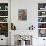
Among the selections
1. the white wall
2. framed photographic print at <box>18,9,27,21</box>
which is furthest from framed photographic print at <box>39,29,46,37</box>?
framed photographic print at <box>18,9,27,21</box>

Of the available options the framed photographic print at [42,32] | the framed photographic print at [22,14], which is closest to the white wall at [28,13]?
the framed photographic print at [22,14]

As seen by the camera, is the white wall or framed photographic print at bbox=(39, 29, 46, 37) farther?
framed photographic print at bbox=(39, 29, 46, 37)

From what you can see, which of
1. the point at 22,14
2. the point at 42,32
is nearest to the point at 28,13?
the point at 22,14

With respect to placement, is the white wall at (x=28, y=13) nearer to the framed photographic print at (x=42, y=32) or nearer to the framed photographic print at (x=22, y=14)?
the framed photographic print at (x=22, y=14)

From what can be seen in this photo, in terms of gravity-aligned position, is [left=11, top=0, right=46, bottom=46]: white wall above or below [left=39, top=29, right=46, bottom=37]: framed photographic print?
above

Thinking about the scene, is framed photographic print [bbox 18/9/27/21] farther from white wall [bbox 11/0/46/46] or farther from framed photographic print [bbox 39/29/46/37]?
framed photographic print [bbox 39/29/46/37]

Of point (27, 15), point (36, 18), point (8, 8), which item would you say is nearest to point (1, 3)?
point (8, 8)

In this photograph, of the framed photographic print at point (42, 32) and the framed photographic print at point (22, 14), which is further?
the framed photographic print at point (42, 32)

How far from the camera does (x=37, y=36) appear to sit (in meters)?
6.13

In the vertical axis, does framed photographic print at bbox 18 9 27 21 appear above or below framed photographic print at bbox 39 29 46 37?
above

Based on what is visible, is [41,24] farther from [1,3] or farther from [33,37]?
[1,3]

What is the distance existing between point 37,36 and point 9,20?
1.65 meters

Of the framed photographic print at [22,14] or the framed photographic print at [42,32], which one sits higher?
the framed photographic print at [22,14]

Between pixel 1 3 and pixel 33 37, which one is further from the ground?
pixel 1 3
